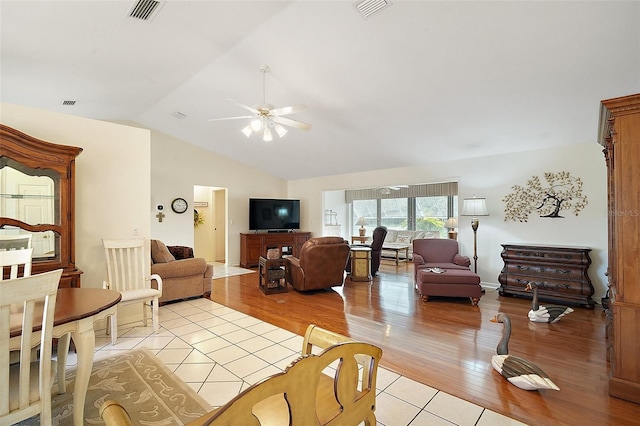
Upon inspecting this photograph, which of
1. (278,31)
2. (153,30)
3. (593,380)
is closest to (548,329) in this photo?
(593,380)

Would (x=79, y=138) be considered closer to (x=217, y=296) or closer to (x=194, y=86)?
(x=194, y=86)

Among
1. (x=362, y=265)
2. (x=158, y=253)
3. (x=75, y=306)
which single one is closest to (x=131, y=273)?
(x=158, y=253)

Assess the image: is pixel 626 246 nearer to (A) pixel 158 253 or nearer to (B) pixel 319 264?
(B) pixel 319 264

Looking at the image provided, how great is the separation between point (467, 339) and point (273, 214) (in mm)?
5857

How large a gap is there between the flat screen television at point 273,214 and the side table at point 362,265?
113 inches

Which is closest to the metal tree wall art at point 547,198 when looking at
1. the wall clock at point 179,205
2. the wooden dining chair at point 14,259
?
the wooden dining chair at point 14,259

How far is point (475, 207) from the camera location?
5.11 metres

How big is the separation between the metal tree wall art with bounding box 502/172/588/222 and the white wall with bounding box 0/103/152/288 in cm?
555

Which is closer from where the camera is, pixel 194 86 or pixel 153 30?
pixel 153 30

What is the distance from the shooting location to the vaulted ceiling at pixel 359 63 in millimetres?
2674

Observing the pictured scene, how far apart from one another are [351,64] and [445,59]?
1.02 meters

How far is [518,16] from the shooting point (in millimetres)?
2582

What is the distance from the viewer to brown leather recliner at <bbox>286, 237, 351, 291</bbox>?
482cm

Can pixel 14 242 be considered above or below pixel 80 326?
above
